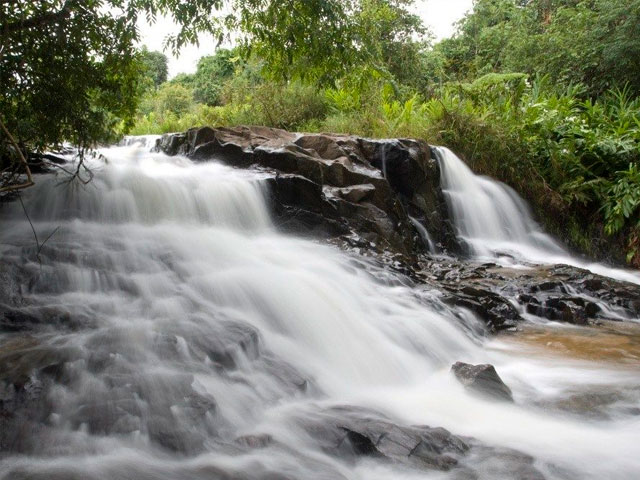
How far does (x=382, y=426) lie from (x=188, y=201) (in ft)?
13.5

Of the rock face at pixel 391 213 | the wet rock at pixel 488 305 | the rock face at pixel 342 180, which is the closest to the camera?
the wet rock at pixel 488 305

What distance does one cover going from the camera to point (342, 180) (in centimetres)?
682

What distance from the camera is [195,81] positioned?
85.5ft

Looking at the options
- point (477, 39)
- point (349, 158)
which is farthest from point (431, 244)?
point (477, 39)

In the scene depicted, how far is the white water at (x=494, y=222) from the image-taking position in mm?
7914

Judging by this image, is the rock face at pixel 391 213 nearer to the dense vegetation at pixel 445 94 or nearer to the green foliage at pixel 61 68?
the dense vegetation at pixel 445 94

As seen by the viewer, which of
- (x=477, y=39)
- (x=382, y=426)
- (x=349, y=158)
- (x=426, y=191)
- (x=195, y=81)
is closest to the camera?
(x=382, y=426)

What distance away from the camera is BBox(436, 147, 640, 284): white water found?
7914 mm

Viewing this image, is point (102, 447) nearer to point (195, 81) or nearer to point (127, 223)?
point (127, 223)

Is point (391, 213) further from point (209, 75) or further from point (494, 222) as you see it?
point (209, 75)

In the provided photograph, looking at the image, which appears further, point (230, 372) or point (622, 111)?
point (622, 111)

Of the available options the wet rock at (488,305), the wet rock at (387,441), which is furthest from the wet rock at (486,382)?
the wet rock at (488,305)

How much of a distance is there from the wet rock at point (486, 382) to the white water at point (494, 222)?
14.3ft

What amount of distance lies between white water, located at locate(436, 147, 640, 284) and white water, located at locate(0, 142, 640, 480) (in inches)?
119
